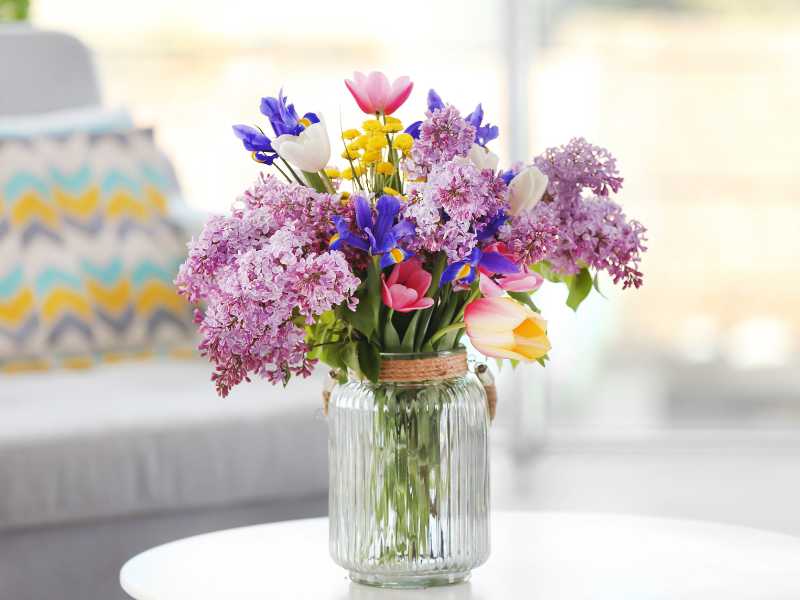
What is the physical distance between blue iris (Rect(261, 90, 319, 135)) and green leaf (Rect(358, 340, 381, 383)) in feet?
0.67

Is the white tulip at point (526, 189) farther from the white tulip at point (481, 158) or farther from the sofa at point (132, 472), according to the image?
the sofa at point (132, 472)

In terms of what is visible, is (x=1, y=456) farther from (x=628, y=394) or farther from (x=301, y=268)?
(x=628, y=394)

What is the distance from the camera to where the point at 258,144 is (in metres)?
1.09

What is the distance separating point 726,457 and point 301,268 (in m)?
2.78

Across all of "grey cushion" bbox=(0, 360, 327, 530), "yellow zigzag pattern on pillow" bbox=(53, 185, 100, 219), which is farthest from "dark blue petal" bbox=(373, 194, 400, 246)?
"yellow zigzag pattern on pillow" bbox=(53, 185, 100, 219)

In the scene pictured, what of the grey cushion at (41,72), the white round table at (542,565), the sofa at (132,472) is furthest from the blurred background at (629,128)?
the white round table at (542,565)

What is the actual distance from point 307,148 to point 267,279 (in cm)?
14

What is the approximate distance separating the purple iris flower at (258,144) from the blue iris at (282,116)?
0.02 m

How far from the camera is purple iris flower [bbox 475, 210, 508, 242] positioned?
1053 mm

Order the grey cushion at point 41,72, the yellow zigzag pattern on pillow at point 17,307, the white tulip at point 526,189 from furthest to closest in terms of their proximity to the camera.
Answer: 1. the grey cushion at point 41,72
2. the yellow zigzag pattern on pillow at point 17,307
3. the white tulip at point 526,189

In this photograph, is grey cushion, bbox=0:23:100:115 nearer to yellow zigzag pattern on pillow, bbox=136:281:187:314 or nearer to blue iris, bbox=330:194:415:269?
yellow zigzag pattern on pillow, bbox=136:281:187:314

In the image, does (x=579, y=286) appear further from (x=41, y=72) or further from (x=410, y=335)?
(x=41, y=72)

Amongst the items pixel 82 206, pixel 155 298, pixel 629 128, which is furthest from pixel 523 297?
pixel 629 128

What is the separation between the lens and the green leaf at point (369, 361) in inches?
42.5
